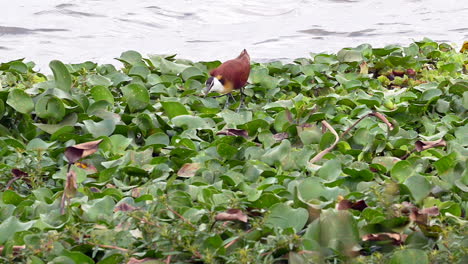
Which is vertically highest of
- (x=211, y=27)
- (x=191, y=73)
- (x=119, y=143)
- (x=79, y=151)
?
(x=79, y=151)

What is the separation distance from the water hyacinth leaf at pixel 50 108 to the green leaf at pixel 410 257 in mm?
1580

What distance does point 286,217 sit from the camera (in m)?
2.05

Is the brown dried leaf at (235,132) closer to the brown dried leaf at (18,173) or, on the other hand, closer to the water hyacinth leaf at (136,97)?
the water hyacinth leaf at (136,97)

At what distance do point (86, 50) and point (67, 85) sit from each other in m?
2.37

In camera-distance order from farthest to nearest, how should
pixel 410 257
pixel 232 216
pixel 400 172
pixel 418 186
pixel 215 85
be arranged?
pixel 215 85 → pixel 400 172 → pixel 418 186 → pixel 232 216 → pixel 410 257

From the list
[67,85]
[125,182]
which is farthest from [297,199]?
[67,85]

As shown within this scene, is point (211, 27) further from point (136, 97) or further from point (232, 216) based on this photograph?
point (232, 216)

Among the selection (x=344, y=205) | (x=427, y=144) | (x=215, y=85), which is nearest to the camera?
(x=344, y=205)

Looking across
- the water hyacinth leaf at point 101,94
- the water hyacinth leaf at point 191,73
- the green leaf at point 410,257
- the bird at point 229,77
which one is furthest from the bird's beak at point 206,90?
the green leaf at point 410,257

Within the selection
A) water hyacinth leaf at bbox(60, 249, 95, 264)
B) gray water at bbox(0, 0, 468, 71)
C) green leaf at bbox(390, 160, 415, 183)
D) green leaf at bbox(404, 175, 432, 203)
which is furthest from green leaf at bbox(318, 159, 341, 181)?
gray water at bbox(0, 0, 468, 71)

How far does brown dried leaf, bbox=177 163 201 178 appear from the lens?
2543 mm

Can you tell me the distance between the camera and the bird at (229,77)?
348 centimetres

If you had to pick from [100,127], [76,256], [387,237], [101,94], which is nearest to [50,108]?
[100,127]

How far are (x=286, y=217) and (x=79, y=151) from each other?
762 mm
